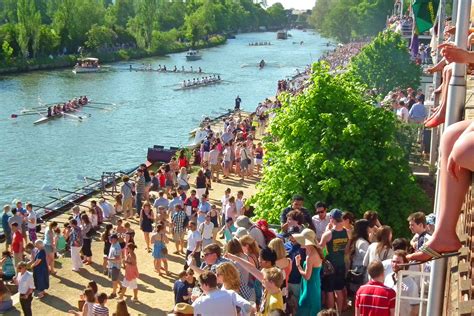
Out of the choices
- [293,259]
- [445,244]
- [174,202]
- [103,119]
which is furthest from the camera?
[103,119]

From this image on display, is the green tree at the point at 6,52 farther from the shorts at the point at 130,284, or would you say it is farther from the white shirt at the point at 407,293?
the white shirt at the point at 407,293

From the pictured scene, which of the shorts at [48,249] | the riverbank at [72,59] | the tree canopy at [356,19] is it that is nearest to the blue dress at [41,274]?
the shorts at [48,249]

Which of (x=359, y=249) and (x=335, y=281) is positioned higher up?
(x=359, y=249)

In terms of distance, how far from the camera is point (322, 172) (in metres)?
13.6

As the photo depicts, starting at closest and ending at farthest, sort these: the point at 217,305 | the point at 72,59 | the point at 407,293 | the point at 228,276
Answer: the point at 217,305
the point at 228,276
the point at 407,293
the point at 72,59

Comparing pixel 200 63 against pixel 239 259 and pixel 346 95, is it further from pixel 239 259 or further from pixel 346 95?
pixel 239 259

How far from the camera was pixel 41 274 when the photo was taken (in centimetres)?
1417

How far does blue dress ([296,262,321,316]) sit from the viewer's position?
8.55 m

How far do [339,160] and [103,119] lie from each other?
1551 inches

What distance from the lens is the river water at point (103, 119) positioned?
1448 inches

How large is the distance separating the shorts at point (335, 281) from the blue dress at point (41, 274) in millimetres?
6536

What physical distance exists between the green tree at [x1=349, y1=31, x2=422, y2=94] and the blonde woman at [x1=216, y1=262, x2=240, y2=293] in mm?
29656

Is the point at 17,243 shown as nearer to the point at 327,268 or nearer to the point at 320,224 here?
the point at 320,224

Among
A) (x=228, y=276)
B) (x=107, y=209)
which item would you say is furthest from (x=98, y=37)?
(x=228, y=276)
